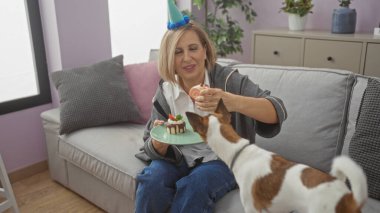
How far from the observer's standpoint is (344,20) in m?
2.74

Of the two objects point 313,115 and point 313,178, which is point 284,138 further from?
point 313,178

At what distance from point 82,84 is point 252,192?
1.36 meters

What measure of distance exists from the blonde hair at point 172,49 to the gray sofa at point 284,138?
1.29 feet

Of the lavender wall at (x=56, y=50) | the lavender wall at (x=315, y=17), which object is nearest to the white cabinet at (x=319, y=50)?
the lavender wall at (x=315, y=17)

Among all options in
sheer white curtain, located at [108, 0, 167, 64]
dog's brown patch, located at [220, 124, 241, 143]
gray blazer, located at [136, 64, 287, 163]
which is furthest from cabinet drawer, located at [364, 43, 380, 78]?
dog's brown patch, located at [220, 124, 241, 143]

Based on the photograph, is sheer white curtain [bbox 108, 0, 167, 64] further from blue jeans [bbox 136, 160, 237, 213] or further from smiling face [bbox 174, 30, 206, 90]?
blue jeans [bbox 136, 160, 237, 213]

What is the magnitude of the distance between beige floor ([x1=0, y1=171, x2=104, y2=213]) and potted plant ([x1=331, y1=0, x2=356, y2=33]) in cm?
221

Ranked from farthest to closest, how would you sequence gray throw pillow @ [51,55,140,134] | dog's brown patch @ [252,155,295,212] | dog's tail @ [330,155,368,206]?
gray throw pillow @ [51,55,140,134]
dog's brown patch @ [252,155,295,212]
dog's tail @ [330,155,368,206]

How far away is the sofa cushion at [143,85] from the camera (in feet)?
7.24

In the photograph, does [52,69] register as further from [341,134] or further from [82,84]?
[341,134]

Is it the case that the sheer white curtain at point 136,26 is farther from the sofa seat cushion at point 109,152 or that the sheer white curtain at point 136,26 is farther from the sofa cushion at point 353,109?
the sofa cushion at point 353,109

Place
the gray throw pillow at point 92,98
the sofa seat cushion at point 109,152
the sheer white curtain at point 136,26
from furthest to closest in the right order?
the sheer white curtain at point 136,26 < the gray throw pillow at point 92,98 < the sofa seat cushion at point 109,152

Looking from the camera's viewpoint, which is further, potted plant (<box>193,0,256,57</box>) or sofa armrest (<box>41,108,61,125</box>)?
potted plant (<box>193,0,256,57</box>)

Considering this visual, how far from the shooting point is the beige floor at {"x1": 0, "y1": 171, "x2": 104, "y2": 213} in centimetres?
208
